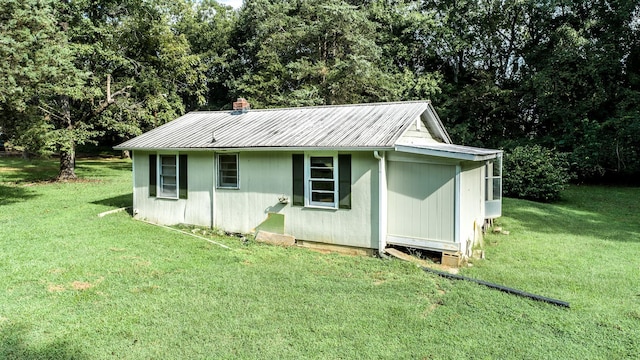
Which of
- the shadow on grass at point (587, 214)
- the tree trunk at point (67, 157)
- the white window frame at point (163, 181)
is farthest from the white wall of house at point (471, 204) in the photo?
the tree trunk at point (67, 157)

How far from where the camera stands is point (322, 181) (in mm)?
8945

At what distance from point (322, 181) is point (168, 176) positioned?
4946 millimetres

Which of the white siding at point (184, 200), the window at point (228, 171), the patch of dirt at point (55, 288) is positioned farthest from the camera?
the white siding at point (184, 200)

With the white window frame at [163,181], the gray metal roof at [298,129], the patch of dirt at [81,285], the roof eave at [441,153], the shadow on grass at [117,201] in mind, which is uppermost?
the gray metal roof at [298,129]

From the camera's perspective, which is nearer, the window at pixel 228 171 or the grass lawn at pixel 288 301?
the grass lawn at pixel 288 301

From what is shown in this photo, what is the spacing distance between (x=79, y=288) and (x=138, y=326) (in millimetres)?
1906

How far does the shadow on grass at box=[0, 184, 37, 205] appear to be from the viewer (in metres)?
14.5

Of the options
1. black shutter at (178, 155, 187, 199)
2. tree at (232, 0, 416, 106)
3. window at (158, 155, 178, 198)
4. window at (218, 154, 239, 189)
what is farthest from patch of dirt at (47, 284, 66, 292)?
tree at (232, 0, 416, 106)

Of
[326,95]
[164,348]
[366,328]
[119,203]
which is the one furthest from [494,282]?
[326,95]

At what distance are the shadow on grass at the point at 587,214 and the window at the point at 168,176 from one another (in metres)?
10.3

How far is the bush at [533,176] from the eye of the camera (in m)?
16.5

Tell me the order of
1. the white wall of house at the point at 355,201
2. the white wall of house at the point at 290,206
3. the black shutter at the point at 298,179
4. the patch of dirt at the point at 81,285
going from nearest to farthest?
1. the patch of dirt at the point at 81,285
2. the white wall of house at the point at 355,201
3. the white wall of house at the point at 290,206
4. the black shutter at the point at 298,179

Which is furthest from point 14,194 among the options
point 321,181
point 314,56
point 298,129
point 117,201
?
point 314,56

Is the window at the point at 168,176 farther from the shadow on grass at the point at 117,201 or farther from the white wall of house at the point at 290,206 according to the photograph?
the shadow on grass at the point at 117,201
